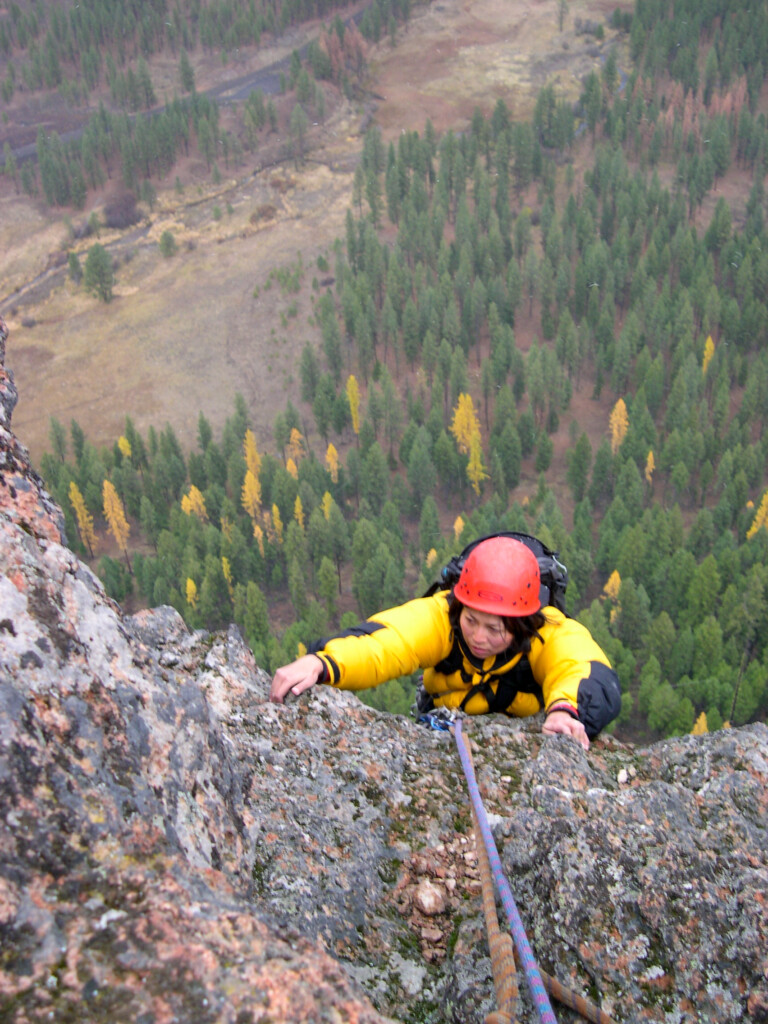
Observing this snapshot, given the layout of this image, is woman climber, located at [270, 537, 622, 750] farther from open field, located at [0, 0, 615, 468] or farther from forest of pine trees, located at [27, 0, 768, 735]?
open field, located at [0, 0, 615, 468]

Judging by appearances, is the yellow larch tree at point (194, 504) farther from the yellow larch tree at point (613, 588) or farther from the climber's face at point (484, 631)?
the climber's face at point (484, 631)

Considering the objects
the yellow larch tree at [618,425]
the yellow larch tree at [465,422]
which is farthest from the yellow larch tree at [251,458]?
the yellow larch tree at [618,425]

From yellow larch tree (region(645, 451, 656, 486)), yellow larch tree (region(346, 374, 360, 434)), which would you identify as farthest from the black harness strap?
yellow larch tree (region(346, 374, 360, 434))

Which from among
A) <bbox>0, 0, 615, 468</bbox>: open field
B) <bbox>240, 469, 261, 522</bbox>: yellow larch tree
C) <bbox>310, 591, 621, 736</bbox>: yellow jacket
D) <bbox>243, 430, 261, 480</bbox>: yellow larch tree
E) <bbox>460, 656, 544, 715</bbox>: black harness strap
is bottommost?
<bbox>240, 469, 261, 522</bbox>: yellow larch tree

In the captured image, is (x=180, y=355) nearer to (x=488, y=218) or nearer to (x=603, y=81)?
(x=488, y=218)

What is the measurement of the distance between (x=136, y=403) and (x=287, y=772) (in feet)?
344

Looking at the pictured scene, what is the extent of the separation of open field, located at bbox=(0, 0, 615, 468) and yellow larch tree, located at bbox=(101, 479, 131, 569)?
17660 millimetres

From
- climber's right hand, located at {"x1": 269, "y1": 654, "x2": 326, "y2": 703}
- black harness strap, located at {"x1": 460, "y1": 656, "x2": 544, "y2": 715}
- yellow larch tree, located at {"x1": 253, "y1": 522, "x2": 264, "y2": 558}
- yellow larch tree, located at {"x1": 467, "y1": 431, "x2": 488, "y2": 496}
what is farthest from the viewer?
yellow larch tree, located at {"x1": 467, "y1": 431, "x2": 488, "y2": 496}

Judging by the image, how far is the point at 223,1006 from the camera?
13.3 ft

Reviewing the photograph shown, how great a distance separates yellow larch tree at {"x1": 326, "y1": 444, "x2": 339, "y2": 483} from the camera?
314 ft

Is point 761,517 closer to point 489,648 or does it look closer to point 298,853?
point 489,648

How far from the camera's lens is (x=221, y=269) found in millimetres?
122875

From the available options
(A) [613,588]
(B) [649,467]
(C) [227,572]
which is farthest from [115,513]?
(B) [649,467]

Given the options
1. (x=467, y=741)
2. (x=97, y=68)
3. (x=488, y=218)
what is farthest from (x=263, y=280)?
(x=467, y=741)
